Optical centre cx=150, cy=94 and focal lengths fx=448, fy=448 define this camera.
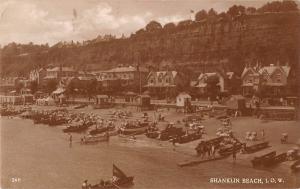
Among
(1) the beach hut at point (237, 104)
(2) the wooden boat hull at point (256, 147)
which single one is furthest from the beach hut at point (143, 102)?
(2) the wooden boat hull at point (256, 147)

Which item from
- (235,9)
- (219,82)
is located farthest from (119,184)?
(219,82)

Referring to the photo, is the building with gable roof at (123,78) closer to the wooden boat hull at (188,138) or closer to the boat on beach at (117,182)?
the wooden boat hull at (188,138)

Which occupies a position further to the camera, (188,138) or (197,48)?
(197,48)

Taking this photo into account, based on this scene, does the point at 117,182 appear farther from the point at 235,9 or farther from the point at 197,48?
the point at 197,48

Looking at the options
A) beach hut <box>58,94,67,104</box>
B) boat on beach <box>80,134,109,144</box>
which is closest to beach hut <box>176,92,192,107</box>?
boat on beach <box>80,134,109,144</box>

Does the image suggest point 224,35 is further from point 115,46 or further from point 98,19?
point 98,19

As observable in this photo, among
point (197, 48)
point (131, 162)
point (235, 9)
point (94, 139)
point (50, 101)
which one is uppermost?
point (235, 9)

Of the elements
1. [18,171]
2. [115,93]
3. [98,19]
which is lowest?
[18,171]

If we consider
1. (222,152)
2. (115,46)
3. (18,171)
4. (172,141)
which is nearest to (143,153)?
(172,141)
